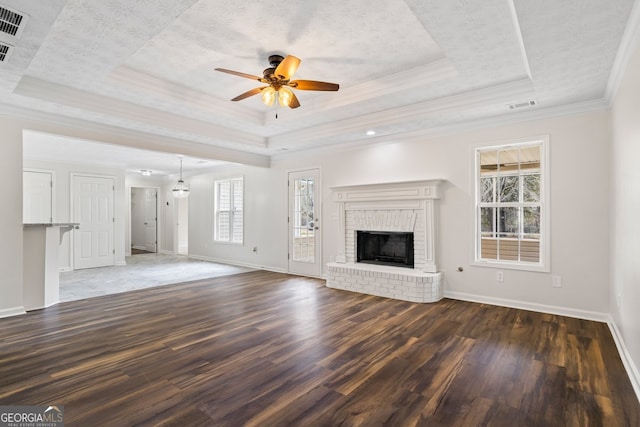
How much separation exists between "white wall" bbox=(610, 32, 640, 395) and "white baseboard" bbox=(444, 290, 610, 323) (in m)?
0.35

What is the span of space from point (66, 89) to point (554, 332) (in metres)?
5.76

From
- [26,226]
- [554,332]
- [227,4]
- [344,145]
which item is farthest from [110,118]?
[554,332]

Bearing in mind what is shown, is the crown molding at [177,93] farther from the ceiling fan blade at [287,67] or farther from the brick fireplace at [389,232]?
the brick fireplace at [389,232]

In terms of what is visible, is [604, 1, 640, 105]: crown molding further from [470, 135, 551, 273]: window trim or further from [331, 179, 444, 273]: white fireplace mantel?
[331, 179, 444, 273]: white fireplace mantel

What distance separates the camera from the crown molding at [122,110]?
350cm

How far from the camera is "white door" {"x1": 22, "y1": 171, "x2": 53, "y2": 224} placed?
270 inches

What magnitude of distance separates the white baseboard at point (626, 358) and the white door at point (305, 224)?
13.6ft

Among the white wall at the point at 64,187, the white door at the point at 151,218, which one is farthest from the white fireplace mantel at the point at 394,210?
the white door at the point at 151,218

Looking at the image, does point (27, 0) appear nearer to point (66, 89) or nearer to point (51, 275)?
point (66, 89)

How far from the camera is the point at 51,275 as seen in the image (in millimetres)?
4344

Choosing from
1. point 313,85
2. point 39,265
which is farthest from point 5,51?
point 39,265

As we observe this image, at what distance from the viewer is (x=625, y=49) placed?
251 centimetres

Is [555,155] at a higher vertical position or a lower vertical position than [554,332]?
higher

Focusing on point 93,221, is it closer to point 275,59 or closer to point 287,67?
point 275,59
